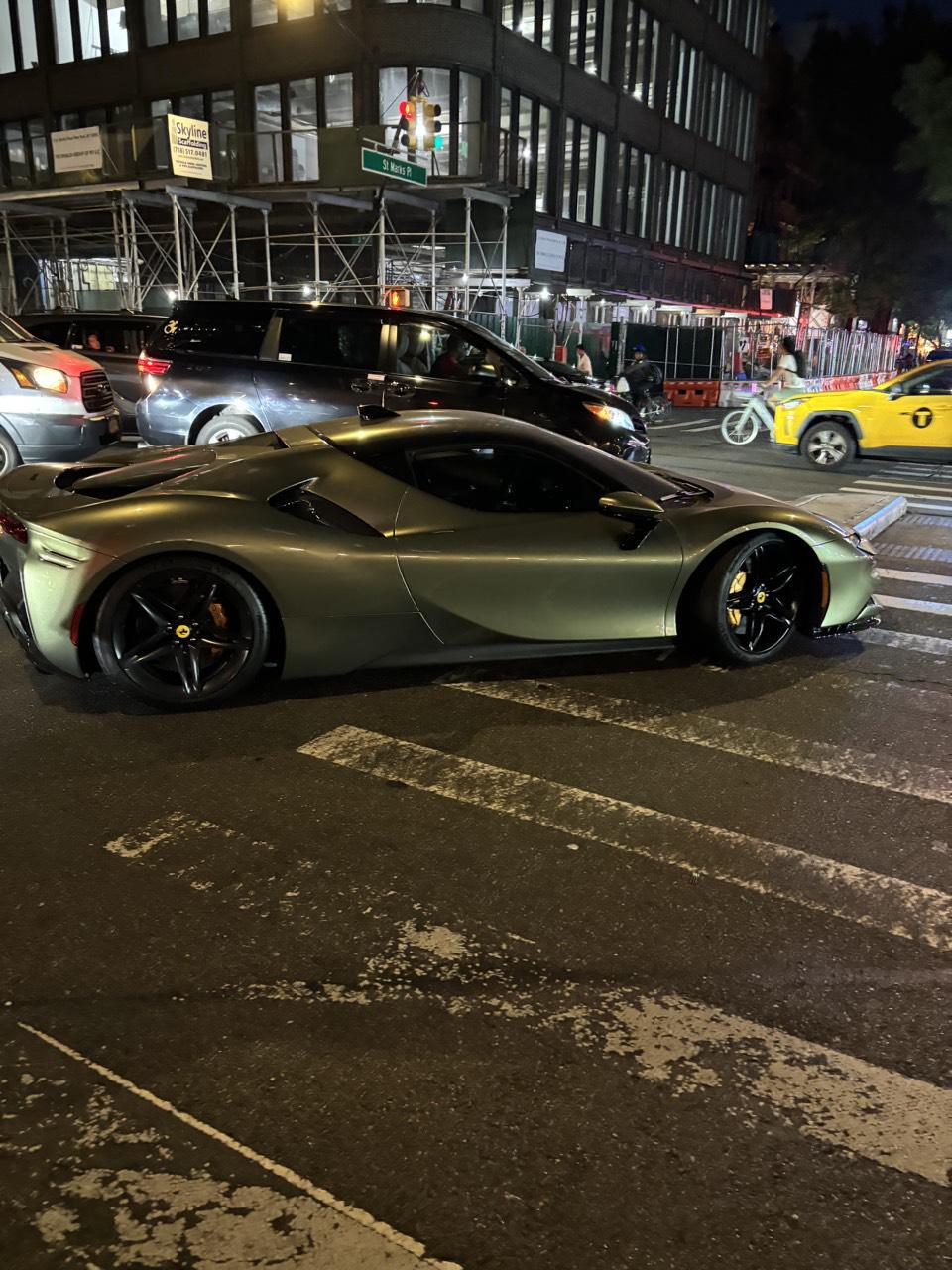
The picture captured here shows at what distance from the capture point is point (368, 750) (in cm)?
445

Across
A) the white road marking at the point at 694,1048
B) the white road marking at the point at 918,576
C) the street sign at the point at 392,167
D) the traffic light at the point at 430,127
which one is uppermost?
the traffic light at the point at 430,127

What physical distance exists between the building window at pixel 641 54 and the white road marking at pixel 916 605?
101ft

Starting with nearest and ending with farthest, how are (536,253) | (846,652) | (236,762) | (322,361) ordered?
(236,762) → (846,652) → (322,361) → (536,253)

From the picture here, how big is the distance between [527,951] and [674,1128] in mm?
777

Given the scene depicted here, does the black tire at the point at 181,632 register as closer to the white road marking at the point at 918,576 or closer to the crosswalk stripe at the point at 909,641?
the crosswalk stripe at the point at 909,641

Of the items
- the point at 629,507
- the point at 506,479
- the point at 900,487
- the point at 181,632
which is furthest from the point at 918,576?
the point at 900,487

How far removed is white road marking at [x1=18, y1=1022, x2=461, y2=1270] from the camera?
2.01 meters

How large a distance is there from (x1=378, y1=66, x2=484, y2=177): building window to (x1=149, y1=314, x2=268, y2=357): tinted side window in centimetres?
1678

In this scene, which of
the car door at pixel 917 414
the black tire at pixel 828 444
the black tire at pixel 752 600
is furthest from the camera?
the black tire at pixel 828 444

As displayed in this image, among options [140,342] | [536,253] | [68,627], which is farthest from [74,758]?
[536,253]

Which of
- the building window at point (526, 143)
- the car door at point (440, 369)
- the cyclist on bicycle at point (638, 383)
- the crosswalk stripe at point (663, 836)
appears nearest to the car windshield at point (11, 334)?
the car door at point (440, 369)

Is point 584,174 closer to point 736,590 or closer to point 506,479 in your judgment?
point 736,590

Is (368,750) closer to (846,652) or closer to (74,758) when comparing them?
(74,758)

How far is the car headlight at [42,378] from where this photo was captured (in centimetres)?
1026
